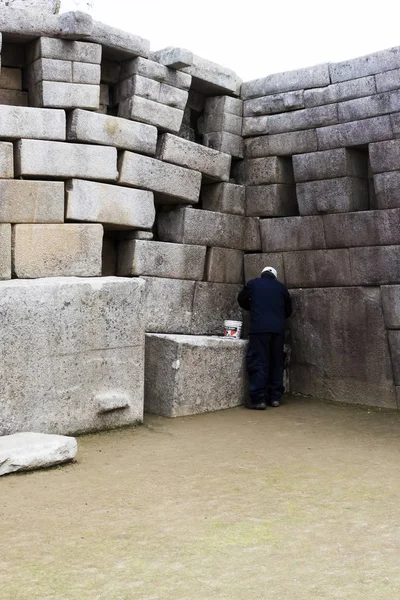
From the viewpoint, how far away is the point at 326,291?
8.35m

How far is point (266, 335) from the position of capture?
808 cm

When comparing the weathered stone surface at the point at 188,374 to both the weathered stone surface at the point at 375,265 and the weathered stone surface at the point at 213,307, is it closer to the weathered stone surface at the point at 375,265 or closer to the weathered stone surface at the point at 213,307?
the weathered stone surface at the point at 213,307

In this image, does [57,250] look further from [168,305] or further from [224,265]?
[224,265]

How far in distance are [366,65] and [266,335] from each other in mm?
3263

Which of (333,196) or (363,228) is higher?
(333,196)

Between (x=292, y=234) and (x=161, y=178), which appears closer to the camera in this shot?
(x=161, y=178)

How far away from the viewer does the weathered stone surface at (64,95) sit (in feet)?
23.5

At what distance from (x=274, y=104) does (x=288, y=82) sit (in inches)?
12.2

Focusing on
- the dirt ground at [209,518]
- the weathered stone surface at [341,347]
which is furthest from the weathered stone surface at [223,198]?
the dirt ground at [209,518]

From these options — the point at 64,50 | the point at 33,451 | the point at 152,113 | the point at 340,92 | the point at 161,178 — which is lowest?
the point at 33,451

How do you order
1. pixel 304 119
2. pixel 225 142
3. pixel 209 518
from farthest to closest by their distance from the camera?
pixel 225 142 → pixel 304 119 → pixel 209 518

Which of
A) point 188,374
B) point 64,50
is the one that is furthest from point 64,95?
point 188,374

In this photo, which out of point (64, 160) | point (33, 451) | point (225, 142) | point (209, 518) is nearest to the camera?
point (209, 518)

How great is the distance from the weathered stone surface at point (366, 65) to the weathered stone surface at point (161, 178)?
201 centimetres
